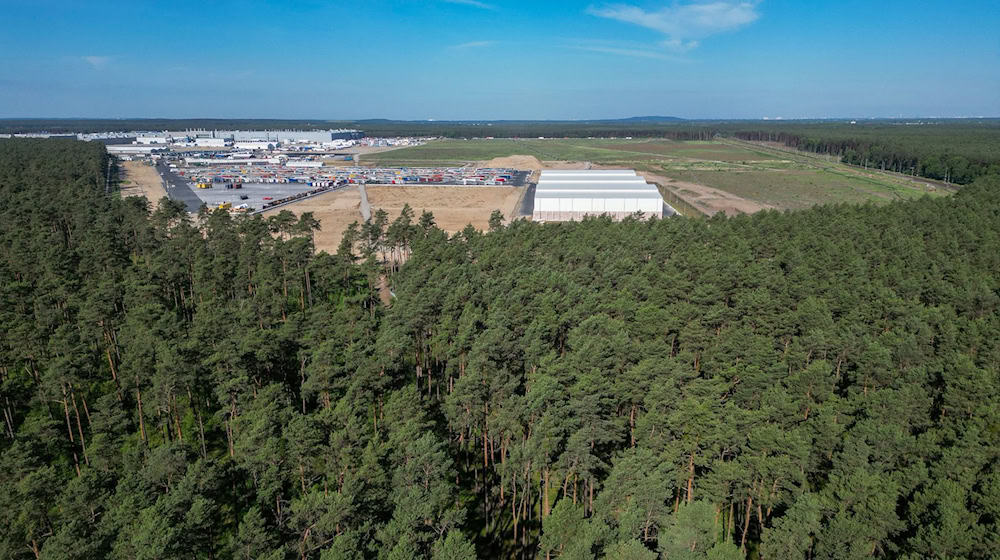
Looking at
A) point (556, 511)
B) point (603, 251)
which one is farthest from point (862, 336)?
point (556, 511)

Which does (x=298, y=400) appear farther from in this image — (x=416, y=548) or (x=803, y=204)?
(x=803, y=204)

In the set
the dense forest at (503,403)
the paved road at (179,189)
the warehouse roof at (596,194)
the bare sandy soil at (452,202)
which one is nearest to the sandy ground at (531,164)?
the bare sandy soil at (452,202)

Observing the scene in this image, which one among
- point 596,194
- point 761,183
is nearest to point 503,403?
point 596,194

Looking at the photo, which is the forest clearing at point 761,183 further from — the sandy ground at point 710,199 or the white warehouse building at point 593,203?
the white warehouse building at point 593,203

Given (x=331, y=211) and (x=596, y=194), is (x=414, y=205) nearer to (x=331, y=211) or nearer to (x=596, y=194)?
(x=331, y=211)

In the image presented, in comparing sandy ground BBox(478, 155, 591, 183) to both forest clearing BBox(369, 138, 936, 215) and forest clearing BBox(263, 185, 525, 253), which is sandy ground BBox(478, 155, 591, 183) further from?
forest clearing BBox(263, 185, 525, 253)
